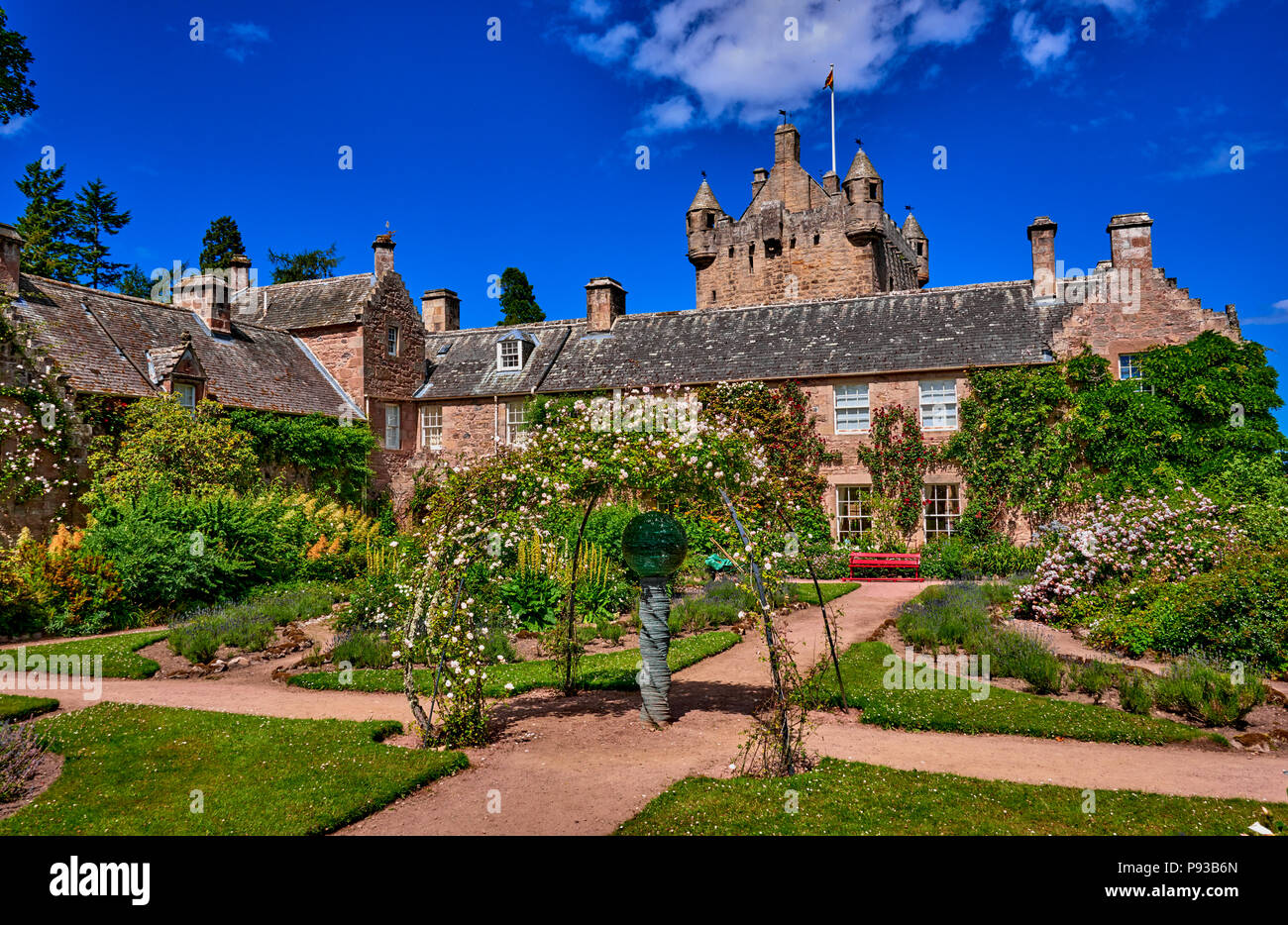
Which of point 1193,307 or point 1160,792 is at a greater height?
point 1193,307

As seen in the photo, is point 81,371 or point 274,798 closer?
point 274,798

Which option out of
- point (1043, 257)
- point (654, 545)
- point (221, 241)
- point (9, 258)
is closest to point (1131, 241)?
point (1043, 257)

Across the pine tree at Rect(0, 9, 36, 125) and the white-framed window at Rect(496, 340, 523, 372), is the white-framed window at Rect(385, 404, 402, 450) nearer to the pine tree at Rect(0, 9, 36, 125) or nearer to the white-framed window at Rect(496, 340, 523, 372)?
the white-framed window at Rect(496, 340, 523, 372)

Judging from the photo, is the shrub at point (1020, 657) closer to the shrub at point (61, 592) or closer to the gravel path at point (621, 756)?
the gravel path at point (621, 756)

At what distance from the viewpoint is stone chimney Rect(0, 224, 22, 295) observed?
18.4 meters

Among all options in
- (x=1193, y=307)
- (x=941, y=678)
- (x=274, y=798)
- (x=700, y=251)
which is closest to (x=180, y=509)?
(x=274, y=798)

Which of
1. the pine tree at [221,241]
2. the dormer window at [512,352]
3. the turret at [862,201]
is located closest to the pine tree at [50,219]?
the pine tree at [221,241]

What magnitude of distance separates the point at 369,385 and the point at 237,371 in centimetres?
417

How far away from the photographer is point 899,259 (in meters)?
36.9

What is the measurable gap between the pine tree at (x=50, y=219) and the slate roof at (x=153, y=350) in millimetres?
21039

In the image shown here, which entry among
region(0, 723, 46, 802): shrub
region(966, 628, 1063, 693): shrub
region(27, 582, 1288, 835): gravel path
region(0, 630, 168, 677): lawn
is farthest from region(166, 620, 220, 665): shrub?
region(966, 628, 1063, 693): shrub

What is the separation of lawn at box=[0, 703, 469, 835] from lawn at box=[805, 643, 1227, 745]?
12.4 feet
